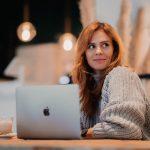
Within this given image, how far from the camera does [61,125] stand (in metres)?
1.58

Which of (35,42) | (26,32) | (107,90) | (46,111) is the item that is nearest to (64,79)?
(35,42)

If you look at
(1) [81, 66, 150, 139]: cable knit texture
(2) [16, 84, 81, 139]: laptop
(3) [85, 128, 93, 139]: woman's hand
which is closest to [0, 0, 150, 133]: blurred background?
(1) [81, 66, 150, 139]: cable knit texture

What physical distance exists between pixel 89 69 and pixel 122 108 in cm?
68

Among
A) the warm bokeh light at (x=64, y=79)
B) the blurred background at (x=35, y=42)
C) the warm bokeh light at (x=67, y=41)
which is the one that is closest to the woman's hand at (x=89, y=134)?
the warm bokeh light at (x=64, y=79)

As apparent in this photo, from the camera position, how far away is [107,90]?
1.93 meters

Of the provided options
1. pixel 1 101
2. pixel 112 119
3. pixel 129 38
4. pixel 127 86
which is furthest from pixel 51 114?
pixel 1 101

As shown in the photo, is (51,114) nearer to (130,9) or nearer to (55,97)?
(55,97)

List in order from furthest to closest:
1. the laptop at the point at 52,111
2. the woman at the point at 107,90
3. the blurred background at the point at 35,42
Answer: the blurred background at the point at 35,42 < the woman at the point at 107,90 < the laptop at the point at 52,111

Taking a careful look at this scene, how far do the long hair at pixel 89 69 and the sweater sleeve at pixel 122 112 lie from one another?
0.32 metres

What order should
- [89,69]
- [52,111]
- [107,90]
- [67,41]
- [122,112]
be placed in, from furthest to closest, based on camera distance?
[67,41], [89,69], [107,90], [122,112], [52,111]

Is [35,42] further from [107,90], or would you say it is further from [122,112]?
[122,112]

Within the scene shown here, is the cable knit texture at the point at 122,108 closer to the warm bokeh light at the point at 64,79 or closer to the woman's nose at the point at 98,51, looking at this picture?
the woman's nose at the point at 98,51

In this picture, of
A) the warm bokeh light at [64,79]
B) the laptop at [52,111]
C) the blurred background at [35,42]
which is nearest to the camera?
the laptop at [52,111]

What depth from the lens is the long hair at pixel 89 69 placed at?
218 centimetres
